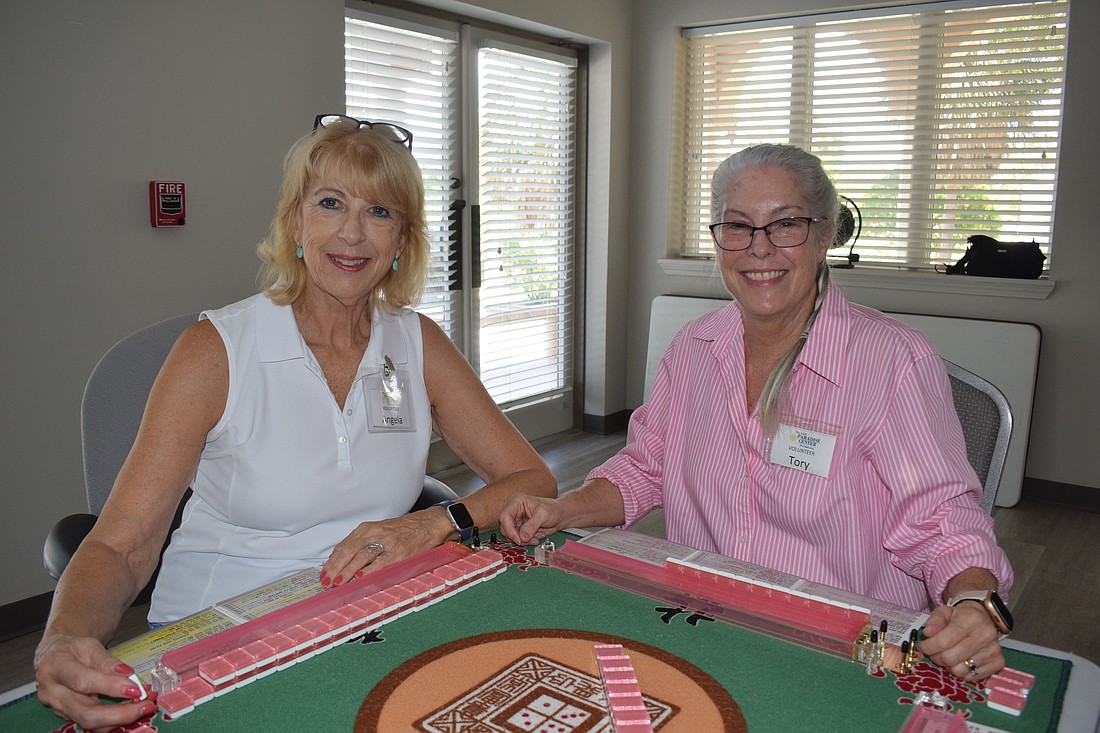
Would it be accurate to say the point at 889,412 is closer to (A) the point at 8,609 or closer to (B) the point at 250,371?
(B) the point at 250,371

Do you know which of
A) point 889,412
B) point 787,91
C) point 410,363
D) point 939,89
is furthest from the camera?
point 787,91

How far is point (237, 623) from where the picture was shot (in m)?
1.21

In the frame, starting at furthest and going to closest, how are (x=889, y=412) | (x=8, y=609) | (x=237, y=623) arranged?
1. (x=8, y=609)
2. (x=889, y=412)
3. (x=237, y=623)

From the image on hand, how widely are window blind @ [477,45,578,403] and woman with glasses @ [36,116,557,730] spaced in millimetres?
3007

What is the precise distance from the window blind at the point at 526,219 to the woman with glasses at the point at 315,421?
301 cm

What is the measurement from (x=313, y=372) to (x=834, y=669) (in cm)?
107

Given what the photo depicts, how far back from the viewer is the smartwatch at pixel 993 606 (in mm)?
1174

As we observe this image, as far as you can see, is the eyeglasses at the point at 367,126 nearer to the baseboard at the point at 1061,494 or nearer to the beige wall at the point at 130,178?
the beige wall at the point at 130,178

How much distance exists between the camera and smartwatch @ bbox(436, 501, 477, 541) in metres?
1.60

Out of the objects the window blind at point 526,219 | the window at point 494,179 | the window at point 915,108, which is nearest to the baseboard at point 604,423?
the window at point 494,179

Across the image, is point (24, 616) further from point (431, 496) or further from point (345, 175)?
point (345, 175)

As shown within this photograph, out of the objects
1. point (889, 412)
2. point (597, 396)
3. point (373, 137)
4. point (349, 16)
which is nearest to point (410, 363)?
point (373, 137)

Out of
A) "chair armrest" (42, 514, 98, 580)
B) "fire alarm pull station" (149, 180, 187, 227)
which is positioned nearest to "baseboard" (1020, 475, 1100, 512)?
"fire alarm pull station" (149, 180, 187, 227)

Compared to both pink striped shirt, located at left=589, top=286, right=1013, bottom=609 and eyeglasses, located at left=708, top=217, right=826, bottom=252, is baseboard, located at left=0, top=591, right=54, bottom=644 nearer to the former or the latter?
pink striped shirt, located at left=589, top=286, right=1013, bottom=609
